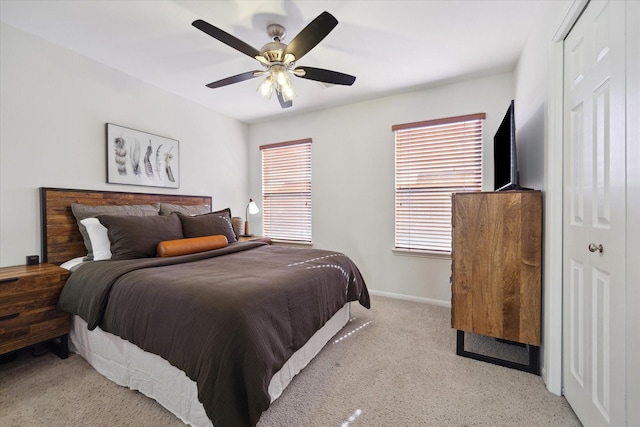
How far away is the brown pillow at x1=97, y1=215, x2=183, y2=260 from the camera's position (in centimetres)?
221

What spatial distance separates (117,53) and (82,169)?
1139 mm

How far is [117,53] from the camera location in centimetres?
247

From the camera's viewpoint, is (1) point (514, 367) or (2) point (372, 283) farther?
(2) point (372, 283)

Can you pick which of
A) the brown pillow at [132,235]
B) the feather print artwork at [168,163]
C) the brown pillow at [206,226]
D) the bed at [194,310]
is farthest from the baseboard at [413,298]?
the feather print artwork at [168,163]

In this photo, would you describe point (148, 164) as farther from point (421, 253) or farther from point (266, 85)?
point (421, 253)

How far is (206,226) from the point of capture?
281cm

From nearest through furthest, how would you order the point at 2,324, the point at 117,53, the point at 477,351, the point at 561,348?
1. the point at 561,348
2. the point at 2,324
3. the point at 477,351
4. the point at 117,53

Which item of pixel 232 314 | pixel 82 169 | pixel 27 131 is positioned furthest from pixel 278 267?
pixel 27 131

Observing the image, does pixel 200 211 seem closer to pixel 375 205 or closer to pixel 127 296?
pixel 127 296

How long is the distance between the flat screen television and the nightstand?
3.39 metres

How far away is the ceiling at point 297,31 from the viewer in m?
1.91

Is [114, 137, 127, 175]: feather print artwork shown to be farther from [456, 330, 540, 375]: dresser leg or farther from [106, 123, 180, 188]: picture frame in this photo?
[456, 330, 540, 375]: dresser leg

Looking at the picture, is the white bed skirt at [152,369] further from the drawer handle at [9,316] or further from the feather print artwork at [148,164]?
the feather print artwork at [148,164]

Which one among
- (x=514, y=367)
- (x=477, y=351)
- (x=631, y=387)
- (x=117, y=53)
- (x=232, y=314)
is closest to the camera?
(x=631, y=387)
